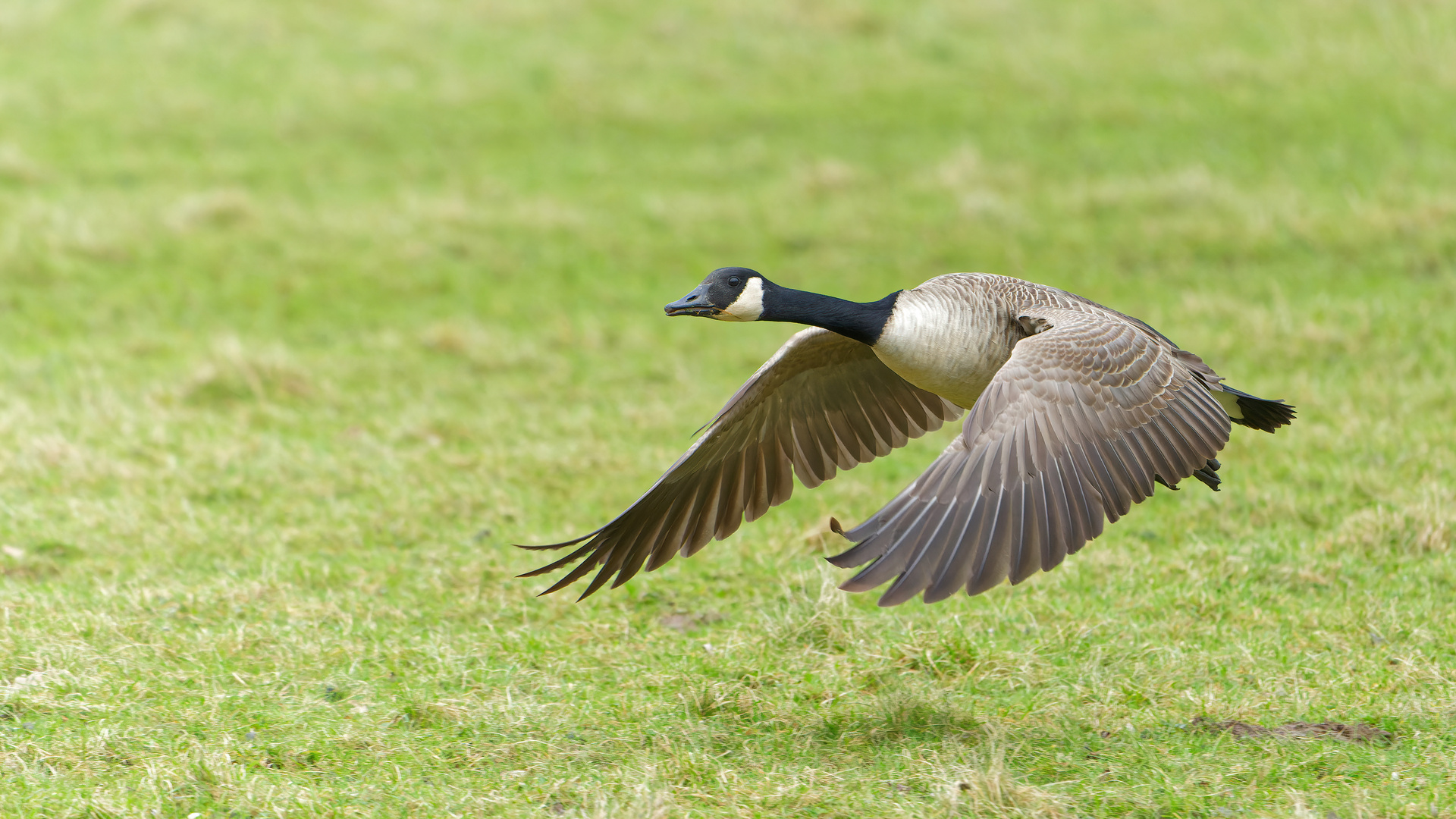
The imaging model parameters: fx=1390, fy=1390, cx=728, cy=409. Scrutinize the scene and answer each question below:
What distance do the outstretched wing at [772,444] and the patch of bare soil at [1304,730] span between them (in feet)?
6.30

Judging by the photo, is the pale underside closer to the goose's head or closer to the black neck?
the black neck

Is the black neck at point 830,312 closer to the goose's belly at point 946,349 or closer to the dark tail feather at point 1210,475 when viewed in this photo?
the goose's belly at point 946,349

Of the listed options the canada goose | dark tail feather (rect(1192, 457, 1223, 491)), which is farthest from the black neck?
dark tail feather (rect(1192, 457, 1223, 491))

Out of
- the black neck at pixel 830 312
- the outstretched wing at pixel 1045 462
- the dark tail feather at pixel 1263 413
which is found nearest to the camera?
the outstretched wing at pixel 1045 462

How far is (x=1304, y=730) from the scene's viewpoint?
498 cm

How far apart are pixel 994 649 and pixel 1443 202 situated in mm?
8652

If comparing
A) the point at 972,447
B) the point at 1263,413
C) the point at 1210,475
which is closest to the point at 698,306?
the point at 972,447

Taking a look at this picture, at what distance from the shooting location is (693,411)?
9555 mm

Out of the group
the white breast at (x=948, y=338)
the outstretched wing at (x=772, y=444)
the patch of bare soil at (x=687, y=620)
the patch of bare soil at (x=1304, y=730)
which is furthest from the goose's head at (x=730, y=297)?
the patch of bare soil at (x=1304, y=730)

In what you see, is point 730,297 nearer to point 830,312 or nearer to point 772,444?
point 830,312

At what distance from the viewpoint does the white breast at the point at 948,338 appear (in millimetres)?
5500

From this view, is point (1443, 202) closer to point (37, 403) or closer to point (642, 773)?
point (642, 773)

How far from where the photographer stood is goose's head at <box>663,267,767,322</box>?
5.59 metres

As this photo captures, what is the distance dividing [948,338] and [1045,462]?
108cm
